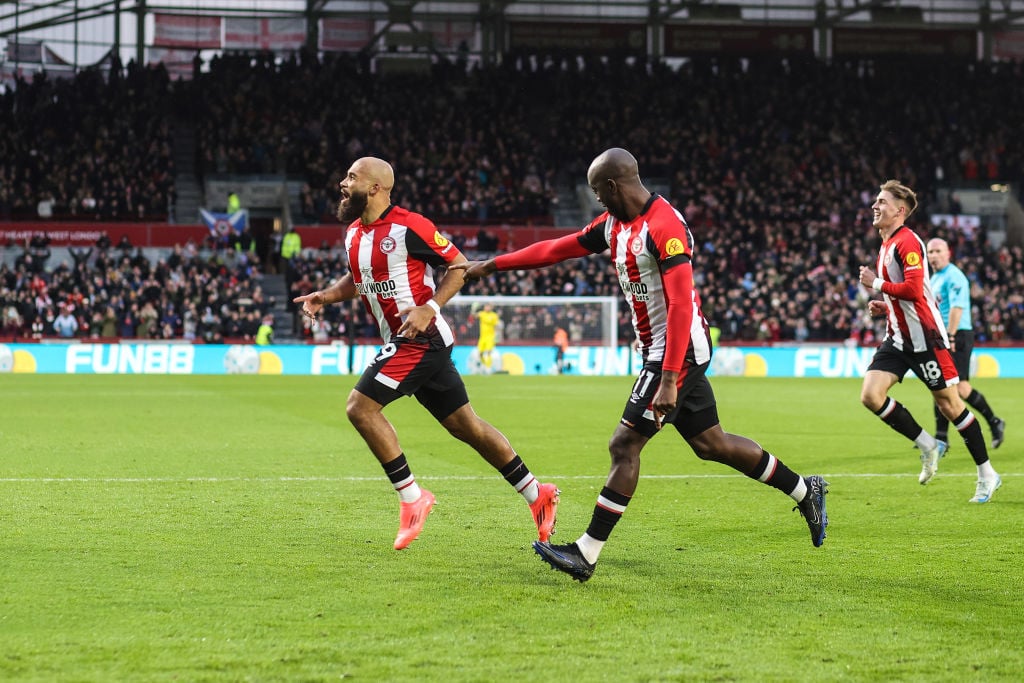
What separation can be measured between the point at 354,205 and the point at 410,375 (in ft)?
3.32

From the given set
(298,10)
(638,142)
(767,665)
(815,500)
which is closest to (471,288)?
(638,142)

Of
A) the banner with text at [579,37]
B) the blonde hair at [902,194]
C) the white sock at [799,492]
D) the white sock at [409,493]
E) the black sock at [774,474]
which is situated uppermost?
the banner with text at [579,37]

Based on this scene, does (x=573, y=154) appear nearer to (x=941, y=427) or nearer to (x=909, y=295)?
(x=941, y=427)

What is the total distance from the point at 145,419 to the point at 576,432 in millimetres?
5538

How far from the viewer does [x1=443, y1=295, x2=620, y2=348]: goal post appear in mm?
32312

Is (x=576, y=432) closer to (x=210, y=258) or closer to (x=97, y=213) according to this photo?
(x=210, y=258)

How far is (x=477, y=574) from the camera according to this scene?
A: 5.98 metres

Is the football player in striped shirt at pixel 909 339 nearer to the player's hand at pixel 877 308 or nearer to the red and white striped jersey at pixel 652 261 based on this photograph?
the player's hand at pixel 877 308

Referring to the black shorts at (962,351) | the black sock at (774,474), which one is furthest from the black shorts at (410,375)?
the black shorts at (962,351)

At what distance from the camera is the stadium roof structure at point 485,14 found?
142 feet

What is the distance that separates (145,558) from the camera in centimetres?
623

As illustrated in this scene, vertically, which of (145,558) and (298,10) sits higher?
(298,10)

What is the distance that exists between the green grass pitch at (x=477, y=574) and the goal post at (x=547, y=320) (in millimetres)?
19883

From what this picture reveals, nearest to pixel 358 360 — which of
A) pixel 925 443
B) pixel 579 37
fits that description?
pixel 579 37
